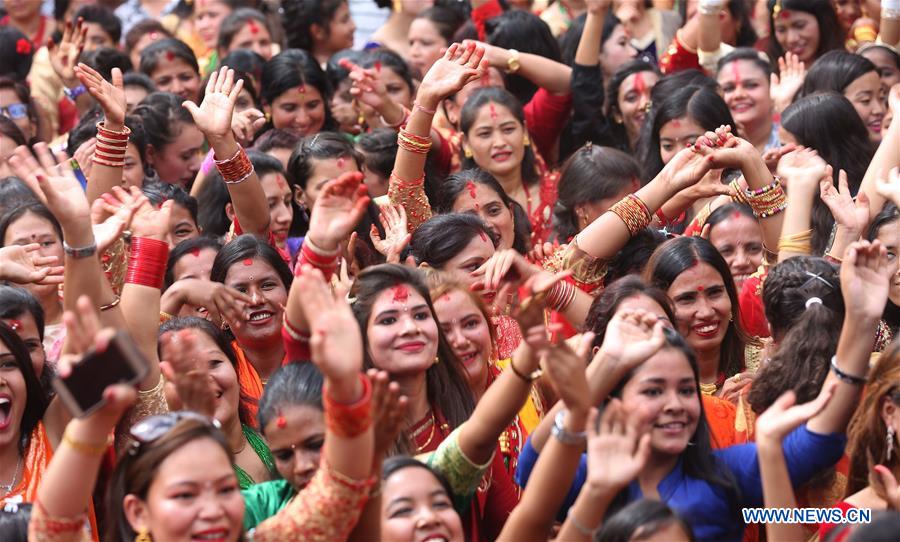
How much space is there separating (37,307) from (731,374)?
2.29 m

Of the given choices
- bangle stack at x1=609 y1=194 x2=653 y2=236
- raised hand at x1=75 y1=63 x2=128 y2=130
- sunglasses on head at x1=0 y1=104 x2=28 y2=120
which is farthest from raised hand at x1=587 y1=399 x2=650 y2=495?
sunglasses on head at x1=0 y1=104 x2=28 y2=120

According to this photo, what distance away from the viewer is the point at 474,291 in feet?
15.6

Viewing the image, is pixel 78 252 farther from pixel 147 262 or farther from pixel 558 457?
pixel 558 457

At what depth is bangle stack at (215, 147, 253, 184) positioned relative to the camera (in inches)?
222

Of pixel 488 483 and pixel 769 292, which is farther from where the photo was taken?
pixel 769 292

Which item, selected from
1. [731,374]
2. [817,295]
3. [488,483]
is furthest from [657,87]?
[488,483]

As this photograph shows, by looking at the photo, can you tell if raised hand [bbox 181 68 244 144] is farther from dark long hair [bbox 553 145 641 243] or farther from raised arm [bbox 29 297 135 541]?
raised arm [bbox 29 297 135 541]

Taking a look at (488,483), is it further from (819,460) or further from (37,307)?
(37,307)

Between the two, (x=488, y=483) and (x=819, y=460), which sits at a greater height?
(x=819, y=460)

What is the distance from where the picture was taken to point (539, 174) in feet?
22.7

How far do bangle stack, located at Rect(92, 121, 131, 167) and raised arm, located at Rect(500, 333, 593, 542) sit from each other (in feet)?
8.37

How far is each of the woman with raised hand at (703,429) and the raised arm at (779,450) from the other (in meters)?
0.18

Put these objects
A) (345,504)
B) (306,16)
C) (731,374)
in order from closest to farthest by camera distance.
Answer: (345,504), (731,374), (306,16)

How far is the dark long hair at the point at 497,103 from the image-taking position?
22.0ft
